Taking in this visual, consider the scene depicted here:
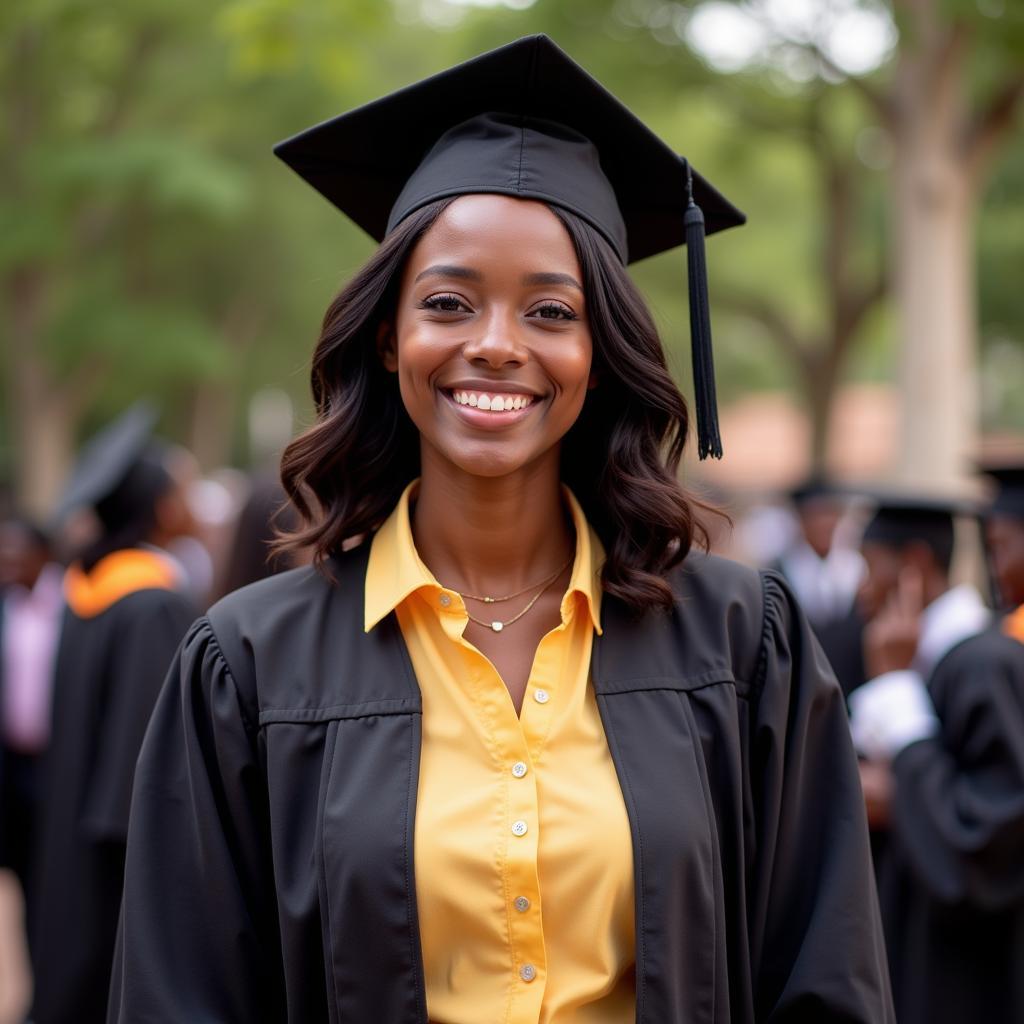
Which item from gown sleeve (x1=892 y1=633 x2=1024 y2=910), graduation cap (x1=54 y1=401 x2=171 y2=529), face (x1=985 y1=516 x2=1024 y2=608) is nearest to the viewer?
gown sleeve (x1=892 y1=633 x2=1024 y2=910)

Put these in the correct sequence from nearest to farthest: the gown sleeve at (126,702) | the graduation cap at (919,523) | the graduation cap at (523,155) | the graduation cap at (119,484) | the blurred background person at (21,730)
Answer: the graduation cap at (523,155) → the gown sleeve at (126,702) → the graduation cap at (119,484) → the graduation cap at (919,523) → the blurred background person at (21,730)

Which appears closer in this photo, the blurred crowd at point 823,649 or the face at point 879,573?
the blurred crowd at point 823,649

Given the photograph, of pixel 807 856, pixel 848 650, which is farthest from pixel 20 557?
pixel 807 856

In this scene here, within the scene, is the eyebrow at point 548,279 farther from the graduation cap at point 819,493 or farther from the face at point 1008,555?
the graduation cap at point 819,493

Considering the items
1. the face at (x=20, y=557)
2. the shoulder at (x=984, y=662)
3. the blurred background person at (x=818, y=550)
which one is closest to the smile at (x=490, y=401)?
the shoulder at (x=984, y=662)

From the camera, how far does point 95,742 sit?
4.29 metres

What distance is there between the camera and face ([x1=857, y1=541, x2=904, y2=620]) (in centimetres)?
482

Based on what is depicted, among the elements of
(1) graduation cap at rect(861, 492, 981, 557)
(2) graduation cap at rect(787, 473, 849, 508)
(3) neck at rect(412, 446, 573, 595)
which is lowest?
(3) neck at rect(412, 446, 573, 595)

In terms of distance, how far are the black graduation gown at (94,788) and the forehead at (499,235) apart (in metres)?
2.48

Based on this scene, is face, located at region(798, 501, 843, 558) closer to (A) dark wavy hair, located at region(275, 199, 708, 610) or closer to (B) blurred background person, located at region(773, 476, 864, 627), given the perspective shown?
(B) blurred background person, located at region(773, 476, 864, 627)

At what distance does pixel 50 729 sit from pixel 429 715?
287cm

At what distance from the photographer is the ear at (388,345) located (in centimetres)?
226

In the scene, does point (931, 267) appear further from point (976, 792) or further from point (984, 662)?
point (976, 792)

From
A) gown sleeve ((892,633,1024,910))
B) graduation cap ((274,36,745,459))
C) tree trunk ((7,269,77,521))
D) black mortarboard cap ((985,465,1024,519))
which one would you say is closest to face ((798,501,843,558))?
black mortarboard cap ((985,465,1024,519))
